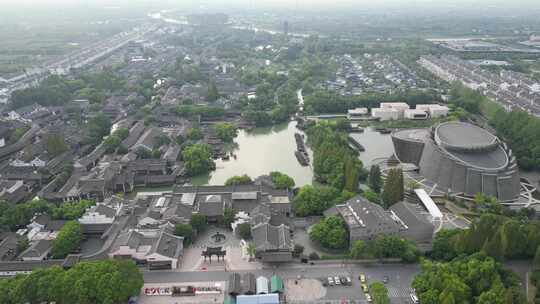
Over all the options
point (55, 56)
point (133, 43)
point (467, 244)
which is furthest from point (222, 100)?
point (133, 43)

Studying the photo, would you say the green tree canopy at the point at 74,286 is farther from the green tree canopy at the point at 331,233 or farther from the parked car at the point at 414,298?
the parked car at the point at 414,298

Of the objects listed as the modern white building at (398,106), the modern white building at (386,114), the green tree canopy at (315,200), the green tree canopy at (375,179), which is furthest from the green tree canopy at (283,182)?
the modern white building at (398,106)

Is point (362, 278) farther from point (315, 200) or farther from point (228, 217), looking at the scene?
point (228, 217)

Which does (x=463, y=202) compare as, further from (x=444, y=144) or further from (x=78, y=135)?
(x=78, y=135)

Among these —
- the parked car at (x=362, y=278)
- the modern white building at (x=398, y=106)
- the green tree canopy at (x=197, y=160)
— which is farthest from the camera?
the modern white building at (x=398, y=106)

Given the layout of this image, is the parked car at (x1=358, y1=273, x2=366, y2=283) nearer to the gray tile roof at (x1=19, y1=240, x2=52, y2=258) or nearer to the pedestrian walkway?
the pedestrian walkway

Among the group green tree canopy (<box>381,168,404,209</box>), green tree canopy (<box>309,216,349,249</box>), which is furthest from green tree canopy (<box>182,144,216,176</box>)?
green tree canopy (<box>381,168,404,209</box>)

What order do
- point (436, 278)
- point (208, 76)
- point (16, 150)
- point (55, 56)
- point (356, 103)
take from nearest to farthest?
point (436, 278) → point (16, 150) → point (356, 103) → point (208, 76) → point (55, 56)
